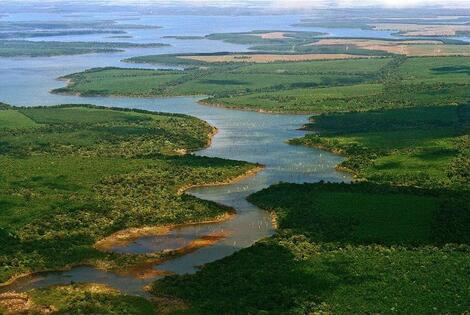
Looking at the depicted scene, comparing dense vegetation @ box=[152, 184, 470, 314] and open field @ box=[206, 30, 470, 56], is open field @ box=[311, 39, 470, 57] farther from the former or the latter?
dense vegetation @ box=[152, 184, 470, 314]

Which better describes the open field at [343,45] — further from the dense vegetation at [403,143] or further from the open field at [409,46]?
the dense vegetation at [403,143]

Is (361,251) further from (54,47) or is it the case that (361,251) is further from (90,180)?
(54,47)

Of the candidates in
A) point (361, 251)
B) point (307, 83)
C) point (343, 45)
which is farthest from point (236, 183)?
point (343, 45)

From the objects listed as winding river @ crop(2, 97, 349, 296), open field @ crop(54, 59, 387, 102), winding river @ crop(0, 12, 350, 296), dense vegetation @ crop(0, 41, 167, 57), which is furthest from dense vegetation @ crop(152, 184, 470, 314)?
dense vegetation @ crop(0, 41, 167, 57)

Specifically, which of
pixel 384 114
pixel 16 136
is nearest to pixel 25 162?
pixel 16 136

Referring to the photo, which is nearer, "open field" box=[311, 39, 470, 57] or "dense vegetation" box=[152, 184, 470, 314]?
"dense vegetation" box=[152, 184, 470, 314]

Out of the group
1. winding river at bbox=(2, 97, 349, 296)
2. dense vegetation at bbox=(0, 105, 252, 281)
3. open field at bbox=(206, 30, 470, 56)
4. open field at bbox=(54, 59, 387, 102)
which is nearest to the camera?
winding river at bbox=(2, 97, 349, 296)
